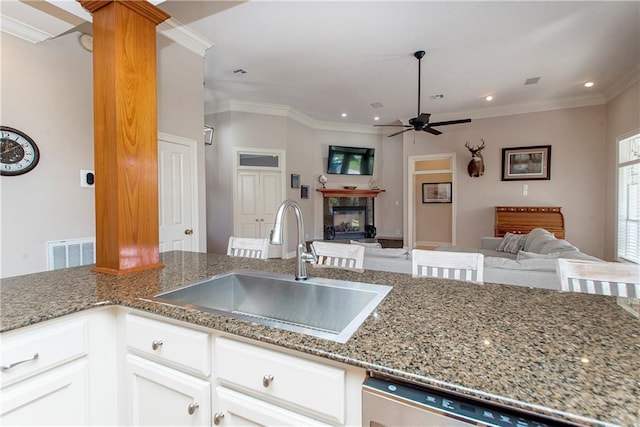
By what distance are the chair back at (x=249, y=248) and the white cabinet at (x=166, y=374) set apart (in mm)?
1056

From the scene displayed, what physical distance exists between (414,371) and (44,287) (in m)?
1.57

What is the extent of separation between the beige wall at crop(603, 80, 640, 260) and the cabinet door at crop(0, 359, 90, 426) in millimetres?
6239

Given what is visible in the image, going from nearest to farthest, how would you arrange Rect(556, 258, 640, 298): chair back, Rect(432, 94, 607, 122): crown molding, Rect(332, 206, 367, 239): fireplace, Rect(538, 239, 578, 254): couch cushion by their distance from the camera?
Rect(556, 258, 640, 298): chair back, Rect(538, 239, 578, 254): couch cushion, Rect(432, 94, 607, 122): crown molding, Rect(332, 206, 367, 239): fireplace

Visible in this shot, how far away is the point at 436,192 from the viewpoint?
8102mm

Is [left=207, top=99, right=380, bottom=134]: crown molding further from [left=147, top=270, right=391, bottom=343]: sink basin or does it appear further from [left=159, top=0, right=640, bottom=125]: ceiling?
[left=147, top=270, right=391, bottom=343]: sink basin

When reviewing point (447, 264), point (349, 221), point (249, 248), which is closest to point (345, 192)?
point (349, 221)

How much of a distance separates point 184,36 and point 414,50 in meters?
2.69

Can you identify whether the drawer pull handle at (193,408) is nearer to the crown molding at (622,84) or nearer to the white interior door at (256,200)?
the white interior door at (256,200)

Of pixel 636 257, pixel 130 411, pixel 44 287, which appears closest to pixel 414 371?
pixel 130 411

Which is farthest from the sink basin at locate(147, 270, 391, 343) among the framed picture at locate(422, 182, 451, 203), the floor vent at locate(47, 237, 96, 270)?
the framed picture at locate(422, 182, 451, 203)

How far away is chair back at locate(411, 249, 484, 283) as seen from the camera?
157 centimetres

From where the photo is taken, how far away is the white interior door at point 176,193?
3.22 metres

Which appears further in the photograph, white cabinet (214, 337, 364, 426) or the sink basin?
the sink basin

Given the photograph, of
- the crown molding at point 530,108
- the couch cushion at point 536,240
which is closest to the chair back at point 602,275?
the couch cushion at point 536,240
